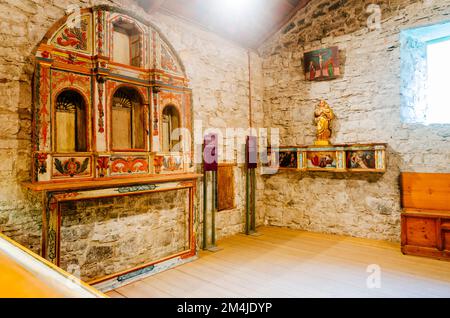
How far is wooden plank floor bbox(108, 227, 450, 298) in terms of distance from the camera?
293 centimetres

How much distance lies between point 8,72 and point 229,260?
3050 mm

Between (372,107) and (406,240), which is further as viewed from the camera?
(372,107)

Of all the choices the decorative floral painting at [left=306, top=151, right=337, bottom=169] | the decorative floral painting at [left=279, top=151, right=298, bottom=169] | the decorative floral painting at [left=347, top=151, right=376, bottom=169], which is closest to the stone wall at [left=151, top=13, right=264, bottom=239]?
the decorative floral painting at [left=279, top=151, right=298, bottom=169]

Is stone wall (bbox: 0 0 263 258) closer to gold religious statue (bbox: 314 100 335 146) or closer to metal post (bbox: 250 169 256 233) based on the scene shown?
metal post (bbox: 250 169 256 233)

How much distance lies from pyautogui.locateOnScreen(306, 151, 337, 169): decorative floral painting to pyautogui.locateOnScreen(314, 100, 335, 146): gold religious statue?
0.18m

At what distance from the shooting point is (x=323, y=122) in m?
4.94

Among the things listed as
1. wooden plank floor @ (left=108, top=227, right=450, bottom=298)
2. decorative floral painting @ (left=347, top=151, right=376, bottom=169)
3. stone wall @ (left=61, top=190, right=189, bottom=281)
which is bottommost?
wooden plank floor @ (left=108, top=227, right=450, bottom=298)

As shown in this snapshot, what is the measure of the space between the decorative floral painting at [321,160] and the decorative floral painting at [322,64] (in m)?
1.27

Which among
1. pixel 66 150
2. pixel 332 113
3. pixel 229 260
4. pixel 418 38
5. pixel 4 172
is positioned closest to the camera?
pixel 4 172

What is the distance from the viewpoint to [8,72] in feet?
8.94

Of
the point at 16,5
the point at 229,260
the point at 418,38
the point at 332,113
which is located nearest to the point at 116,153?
the point at 16,5

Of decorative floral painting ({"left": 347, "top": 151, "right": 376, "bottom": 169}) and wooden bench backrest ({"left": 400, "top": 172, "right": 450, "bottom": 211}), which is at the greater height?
decorative floral painting ({"left": 347, "top": 151, "right": 376, "bottom": 169})

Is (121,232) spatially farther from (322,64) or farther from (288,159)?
(322,64)

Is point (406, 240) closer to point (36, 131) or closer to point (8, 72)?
point (36, 131)
